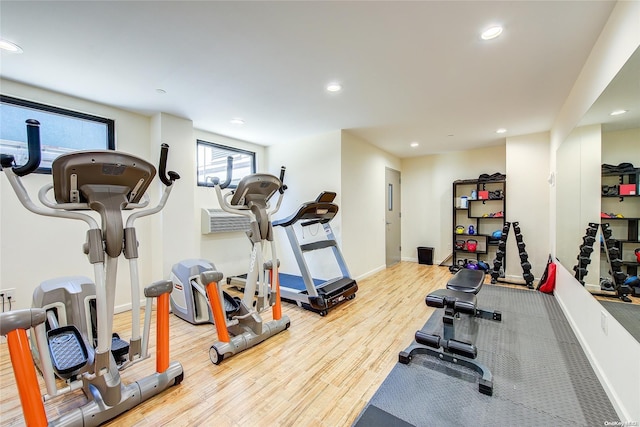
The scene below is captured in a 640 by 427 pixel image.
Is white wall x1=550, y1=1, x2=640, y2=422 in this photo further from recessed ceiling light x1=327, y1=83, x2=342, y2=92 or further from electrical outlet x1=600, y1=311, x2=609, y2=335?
recessed ceiling light x1=327, y1=83, x2=342, y2=92

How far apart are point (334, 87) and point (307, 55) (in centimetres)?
62

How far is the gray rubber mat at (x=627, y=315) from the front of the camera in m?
1.51

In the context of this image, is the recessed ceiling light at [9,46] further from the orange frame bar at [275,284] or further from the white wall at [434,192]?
the white wall at [434,192]

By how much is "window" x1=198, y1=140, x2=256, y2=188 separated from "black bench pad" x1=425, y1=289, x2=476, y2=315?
3.36 meters

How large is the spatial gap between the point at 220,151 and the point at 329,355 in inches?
148

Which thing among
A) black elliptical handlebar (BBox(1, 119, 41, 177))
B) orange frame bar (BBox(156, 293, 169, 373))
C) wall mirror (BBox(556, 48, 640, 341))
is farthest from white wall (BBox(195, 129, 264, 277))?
wall mirror (BBox(556, 48, 640, 341))

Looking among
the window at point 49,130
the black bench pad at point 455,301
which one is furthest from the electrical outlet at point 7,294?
the black bench pad at point 455,301

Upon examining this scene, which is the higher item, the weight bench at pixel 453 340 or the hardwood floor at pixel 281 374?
the weight bench at pixel 453 340

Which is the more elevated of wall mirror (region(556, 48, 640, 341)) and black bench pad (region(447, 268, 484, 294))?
wall mirror (region(556, 48, 640, 341))

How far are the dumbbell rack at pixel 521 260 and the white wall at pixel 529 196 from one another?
0.51ft

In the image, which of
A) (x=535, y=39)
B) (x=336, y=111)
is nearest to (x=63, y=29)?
(x=336, y=111)

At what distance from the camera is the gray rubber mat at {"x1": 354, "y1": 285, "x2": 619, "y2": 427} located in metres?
1.58

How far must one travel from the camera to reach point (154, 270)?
3498mm

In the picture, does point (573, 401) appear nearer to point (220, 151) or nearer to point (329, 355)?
point (329, 355)
